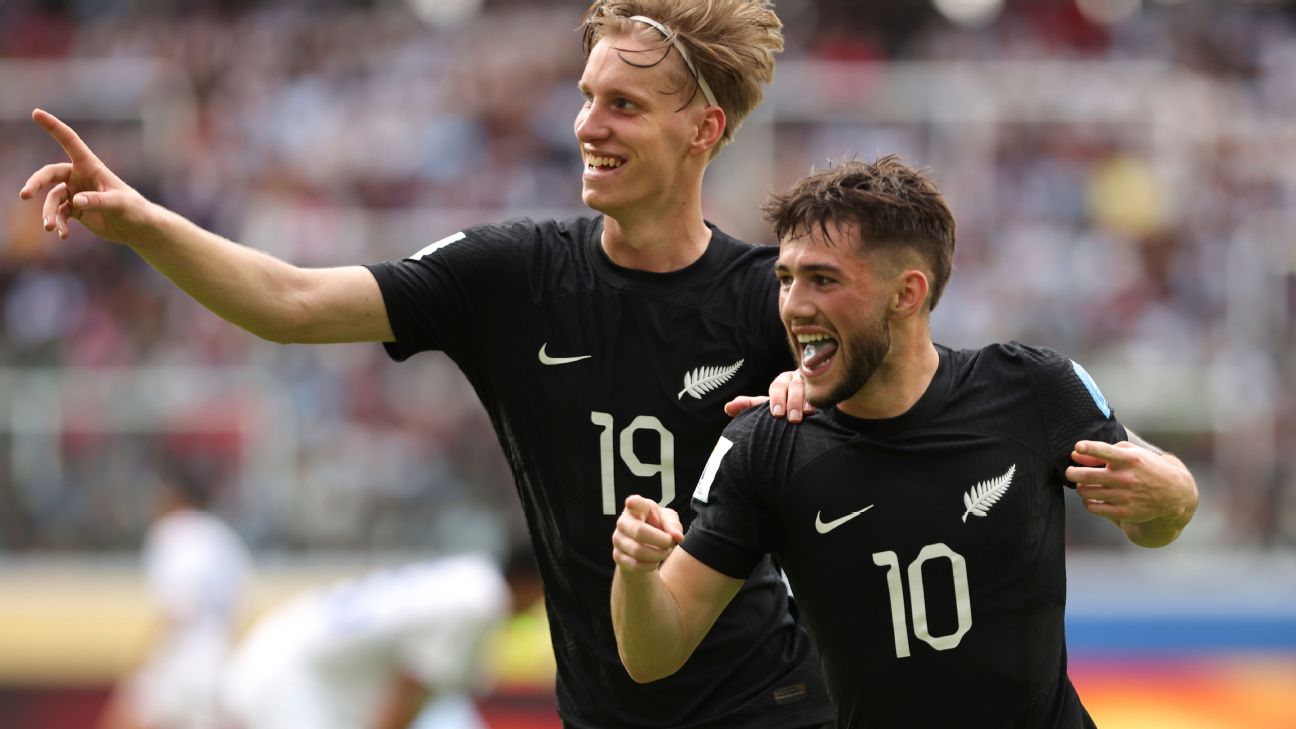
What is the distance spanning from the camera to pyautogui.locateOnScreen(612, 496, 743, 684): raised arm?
11.4 ft

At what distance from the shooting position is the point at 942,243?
3.96 metres

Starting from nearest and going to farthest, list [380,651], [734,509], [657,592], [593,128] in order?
[657,592]
[734,509]
[593,128]
[380,651]

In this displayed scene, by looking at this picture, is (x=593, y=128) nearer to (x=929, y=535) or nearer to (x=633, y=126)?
(x=633, y=126)

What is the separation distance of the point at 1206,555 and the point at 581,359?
8431 mm

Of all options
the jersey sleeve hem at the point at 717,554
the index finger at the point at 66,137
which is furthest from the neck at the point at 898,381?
the index finger at the point at 66,137

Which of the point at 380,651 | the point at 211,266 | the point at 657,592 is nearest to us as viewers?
the point at 657,592

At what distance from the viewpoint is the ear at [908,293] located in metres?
3.88

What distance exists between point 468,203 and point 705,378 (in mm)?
10503

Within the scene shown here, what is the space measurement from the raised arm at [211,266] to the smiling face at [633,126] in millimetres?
641

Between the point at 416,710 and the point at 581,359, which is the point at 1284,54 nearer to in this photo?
the point at 416,710

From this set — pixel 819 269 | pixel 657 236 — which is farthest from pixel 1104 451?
pixel 657 236

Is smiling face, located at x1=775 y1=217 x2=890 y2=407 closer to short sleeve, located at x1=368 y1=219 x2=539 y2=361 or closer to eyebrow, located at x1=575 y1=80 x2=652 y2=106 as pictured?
eyebrow, located at x1=575 y1=80 x2=652 y2=106

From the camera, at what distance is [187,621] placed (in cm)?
1062

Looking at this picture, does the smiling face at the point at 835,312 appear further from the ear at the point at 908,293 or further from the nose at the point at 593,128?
the nose at the point at 593,128
